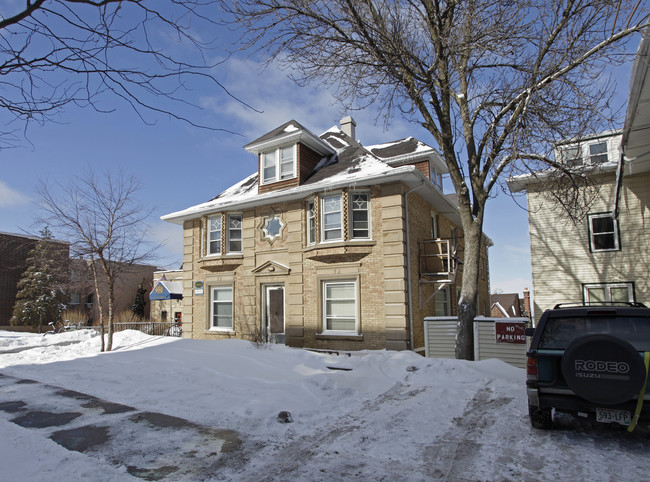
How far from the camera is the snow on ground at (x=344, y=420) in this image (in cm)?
419

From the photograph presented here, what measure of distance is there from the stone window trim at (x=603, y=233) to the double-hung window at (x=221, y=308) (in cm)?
1429

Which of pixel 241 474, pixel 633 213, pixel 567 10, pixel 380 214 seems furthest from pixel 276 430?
pixel 633 213

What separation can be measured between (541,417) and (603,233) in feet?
43.4

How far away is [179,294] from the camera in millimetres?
28547

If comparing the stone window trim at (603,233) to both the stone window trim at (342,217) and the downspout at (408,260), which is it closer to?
the downspout at (408,260)

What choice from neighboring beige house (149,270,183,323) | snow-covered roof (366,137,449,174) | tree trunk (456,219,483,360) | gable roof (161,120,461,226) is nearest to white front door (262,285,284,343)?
gable roof (161,120,461,226)

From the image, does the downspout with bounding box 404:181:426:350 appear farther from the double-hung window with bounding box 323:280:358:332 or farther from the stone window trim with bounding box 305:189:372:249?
the double-hung window with bounding box 323:280:358:332

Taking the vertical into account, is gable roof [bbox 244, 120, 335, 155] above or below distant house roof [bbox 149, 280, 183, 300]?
above

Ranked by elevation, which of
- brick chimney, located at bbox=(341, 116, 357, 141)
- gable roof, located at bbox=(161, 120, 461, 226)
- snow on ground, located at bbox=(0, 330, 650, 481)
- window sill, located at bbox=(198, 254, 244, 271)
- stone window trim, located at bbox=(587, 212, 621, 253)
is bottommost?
snow on ground, located at bbox=(0, 330, 650, 481)

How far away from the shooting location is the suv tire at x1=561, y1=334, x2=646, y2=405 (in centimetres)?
445

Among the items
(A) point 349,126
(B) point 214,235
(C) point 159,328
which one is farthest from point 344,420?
(A) point 349,126

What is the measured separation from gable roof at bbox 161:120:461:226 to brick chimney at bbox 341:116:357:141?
360mm

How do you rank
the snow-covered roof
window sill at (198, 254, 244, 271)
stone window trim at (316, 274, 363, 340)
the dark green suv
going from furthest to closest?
1. the snow-covered roof
2. window sill at (198, 254, 244, 271)
3. stone window trim at (316, 274, 363, 340)
4. the dark green suv

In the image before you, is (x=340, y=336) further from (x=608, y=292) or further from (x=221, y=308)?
(x=608, y=292)
